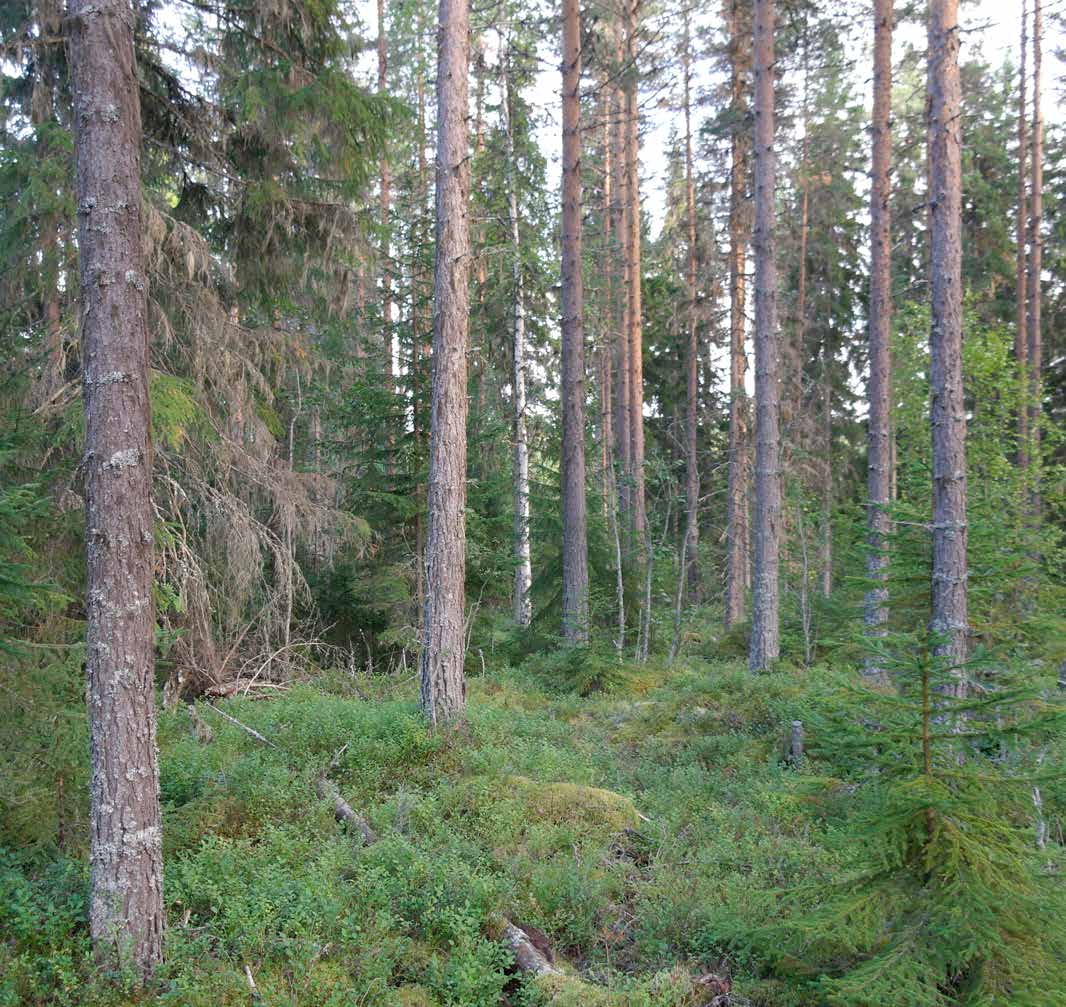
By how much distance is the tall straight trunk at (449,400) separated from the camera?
330 inches

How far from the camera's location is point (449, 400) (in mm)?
8578

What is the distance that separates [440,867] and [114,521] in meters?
2.97

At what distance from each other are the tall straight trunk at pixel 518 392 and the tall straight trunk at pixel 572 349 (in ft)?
6.10

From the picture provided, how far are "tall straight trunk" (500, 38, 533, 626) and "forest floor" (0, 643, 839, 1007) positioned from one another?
22.3 ft

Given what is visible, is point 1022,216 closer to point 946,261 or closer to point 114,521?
point 946,261

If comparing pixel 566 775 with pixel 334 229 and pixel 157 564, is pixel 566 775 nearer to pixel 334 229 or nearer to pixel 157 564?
pixel 157 564

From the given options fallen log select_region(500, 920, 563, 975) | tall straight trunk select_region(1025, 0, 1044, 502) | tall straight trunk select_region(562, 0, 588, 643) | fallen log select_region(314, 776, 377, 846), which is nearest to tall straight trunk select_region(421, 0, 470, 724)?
fallen log select_region(314, 776, 377, 846)

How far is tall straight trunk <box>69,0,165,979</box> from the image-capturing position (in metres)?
4.32

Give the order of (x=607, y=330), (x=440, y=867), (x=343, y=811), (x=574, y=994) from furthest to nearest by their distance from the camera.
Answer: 1. (x=607, y=330)
2. (x=343, y=811)
3. (x=440, y=867)
4. (x=574, y=994)

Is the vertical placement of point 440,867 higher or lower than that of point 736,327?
lower

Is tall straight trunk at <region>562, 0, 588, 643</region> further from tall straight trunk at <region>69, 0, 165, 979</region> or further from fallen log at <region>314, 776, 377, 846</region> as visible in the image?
tall straight trunk at <region>69, 0, 165, 979</region>

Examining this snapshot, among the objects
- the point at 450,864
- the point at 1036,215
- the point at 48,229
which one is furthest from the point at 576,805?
the point at 1036,215

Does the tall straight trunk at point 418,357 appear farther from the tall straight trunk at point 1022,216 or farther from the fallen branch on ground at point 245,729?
the tall straight trunk at point 1022,216

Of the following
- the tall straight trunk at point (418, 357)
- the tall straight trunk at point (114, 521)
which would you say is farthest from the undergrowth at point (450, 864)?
the tall straight trunk at point (418, 357)
